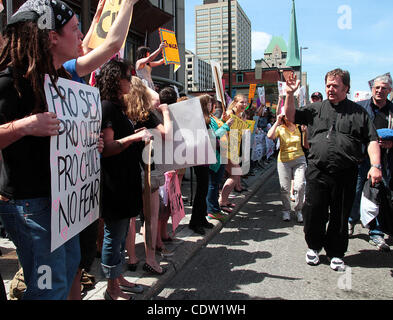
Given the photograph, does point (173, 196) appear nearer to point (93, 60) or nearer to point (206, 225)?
point (206, 225)

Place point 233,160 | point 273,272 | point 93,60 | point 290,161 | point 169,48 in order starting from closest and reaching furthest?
point 93,60 < point 273,272 < point 290,161 < point 233,160 < point 169,48

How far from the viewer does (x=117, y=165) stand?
2.59 m

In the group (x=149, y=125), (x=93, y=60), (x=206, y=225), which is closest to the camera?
(x=93, y=60)

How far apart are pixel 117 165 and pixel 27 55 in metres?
1.16

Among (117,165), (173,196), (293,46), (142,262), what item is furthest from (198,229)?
(293,46)

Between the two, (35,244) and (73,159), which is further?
(73,159)

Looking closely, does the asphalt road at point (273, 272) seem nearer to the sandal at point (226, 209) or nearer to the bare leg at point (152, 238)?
the bare leg at point (152, 238)

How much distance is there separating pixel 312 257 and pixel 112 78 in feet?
9.39

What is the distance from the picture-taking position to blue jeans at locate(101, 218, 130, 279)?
104 inches

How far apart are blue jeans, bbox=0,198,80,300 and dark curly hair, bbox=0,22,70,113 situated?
1.50ft

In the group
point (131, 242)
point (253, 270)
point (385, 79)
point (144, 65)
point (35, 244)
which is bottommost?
point (253, 270)

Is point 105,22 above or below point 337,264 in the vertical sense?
above
